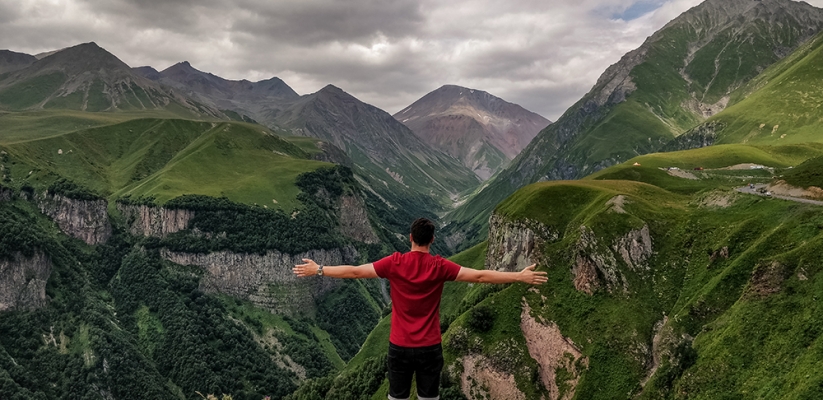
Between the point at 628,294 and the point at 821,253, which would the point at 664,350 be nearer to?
the point at 628,294

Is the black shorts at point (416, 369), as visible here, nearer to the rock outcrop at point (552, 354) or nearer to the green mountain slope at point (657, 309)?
the green mountain slope at point (657, 309)

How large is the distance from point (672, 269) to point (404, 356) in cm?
9108

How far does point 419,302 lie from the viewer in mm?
13234

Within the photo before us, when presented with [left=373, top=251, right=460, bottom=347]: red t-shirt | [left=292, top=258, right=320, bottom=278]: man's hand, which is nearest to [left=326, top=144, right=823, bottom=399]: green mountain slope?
[left=373, top=251, right=460, bottom=347]: red t-shirt

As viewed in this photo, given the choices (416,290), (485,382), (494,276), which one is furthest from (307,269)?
(485,382)

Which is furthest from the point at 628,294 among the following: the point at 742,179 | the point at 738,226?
the point at 742,179

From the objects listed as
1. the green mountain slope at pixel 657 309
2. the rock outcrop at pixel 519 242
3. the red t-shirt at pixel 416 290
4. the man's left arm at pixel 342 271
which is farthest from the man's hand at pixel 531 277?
the rock outcrop at pixel 519 242

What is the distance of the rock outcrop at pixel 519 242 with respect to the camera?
11344 centimetres

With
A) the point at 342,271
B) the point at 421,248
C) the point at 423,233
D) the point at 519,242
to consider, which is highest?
the point at 423,233

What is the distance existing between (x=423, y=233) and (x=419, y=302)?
1887 millimetres

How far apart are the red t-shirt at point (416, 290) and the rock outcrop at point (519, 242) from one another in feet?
311

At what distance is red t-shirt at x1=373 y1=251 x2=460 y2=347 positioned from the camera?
1294cm

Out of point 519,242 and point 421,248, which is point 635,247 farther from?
point 421,248

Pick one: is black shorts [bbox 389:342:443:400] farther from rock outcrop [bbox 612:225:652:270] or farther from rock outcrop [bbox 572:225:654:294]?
rock outcrop [bbox 612:225:652:270]
